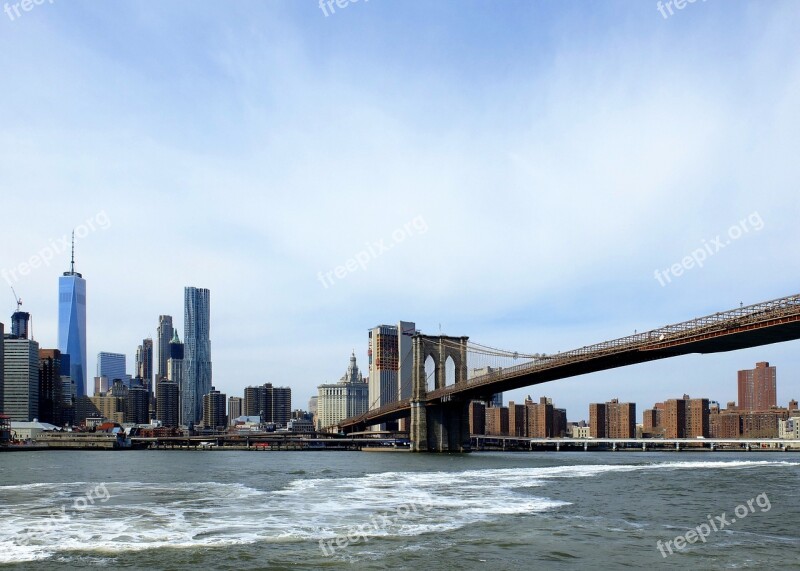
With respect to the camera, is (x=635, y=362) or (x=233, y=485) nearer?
(x=233, y=485)

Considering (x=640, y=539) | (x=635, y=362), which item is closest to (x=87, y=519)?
(x=640, y=539)

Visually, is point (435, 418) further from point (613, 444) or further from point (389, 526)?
point (613, 444)

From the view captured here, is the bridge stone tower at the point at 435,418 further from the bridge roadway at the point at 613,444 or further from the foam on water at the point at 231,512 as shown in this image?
the bridge roadway at the point at 613,444

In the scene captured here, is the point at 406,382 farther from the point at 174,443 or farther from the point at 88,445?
the point at 88,445

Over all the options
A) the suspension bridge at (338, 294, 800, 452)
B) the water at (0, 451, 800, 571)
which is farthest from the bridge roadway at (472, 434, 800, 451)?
the water at (0, 451, 800, 571)

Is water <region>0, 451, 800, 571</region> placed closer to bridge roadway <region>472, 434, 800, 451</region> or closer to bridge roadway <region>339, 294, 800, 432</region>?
bridge roadway <region>339, 294, 800, 432</region>

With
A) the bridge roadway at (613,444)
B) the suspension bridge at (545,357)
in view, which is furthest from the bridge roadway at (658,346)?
the bridge roadway at (613,444)
